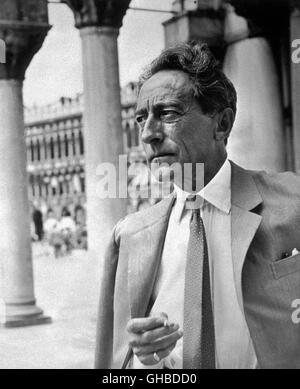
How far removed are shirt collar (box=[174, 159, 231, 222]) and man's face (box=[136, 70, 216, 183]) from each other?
4 centimetres

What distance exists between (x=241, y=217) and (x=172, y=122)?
0.18m

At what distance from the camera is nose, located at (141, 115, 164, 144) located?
133 cm

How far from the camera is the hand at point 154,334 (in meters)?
1.22

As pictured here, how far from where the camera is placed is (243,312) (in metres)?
1.34

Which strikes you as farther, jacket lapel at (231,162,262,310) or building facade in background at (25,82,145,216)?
building facade in background at (25,82,145,216)

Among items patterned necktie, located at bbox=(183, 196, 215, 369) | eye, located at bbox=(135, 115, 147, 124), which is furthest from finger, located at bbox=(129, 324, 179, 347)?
eye, located at bbox=(135, 115, 147, 124)

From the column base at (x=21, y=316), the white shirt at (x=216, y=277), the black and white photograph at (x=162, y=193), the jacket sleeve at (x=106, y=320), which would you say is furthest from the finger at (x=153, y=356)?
the column base at (x=21, y=316)

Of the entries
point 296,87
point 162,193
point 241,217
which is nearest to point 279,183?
point 241,217

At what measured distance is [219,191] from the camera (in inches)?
54.9

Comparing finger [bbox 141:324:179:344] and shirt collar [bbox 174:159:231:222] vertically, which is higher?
shirt collar [bbox 174:159:231:222]

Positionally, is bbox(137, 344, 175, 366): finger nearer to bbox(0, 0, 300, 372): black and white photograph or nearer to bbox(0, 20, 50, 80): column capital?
bbox(0, 0, 300, 372): black and white photograph

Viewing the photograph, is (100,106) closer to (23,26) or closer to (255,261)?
(23,26)

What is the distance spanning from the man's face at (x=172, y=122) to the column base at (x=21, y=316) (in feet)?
14.9
